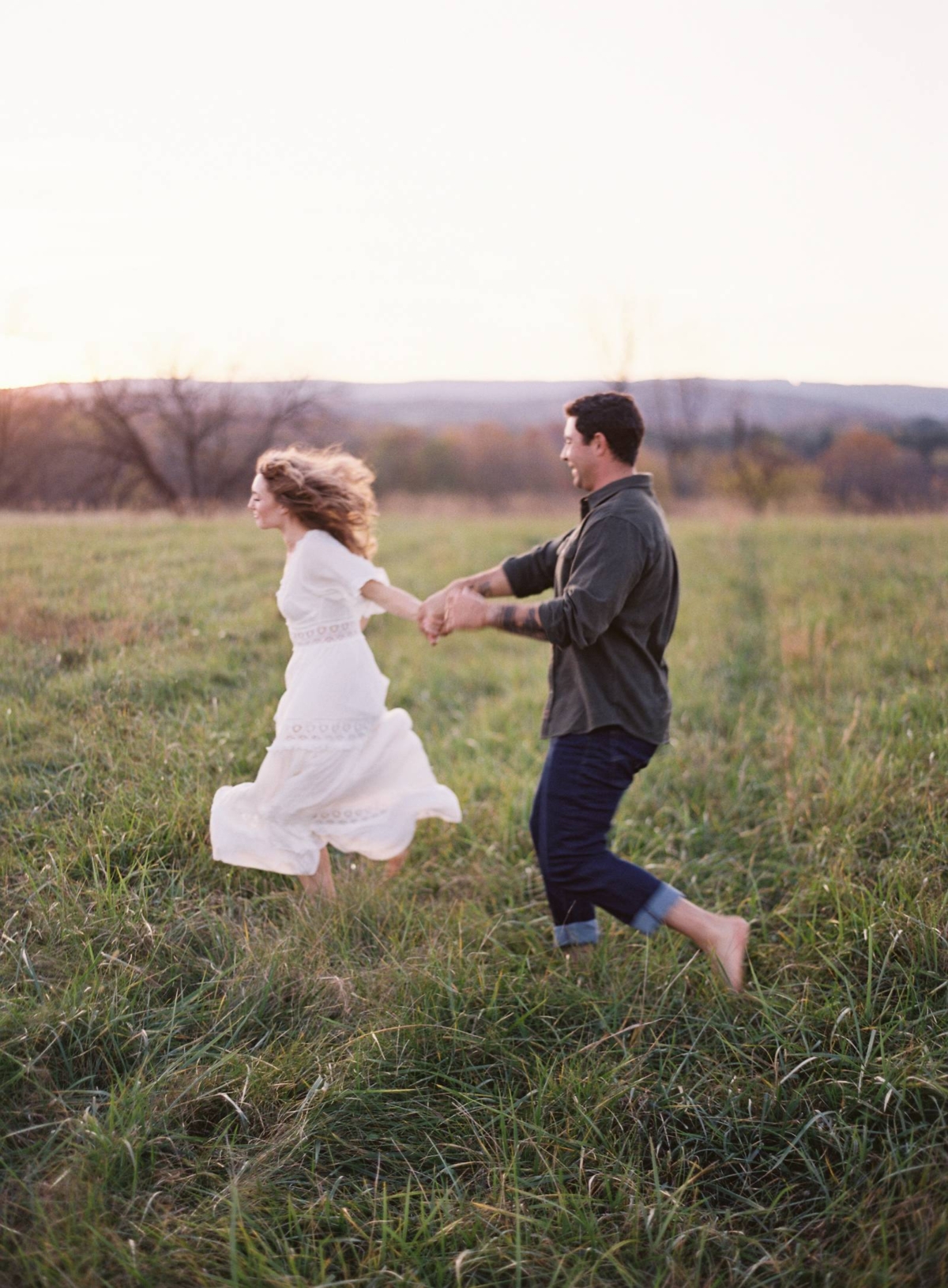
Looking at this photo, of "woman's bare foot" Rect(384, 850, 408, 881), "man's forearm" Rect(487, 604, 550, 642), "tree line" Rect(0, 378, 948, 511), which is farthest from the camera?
"tree line" Rect(0, 378, 948, 511)

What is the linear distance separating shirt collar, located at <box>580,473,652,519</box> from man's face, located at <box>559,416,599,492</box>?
8cm

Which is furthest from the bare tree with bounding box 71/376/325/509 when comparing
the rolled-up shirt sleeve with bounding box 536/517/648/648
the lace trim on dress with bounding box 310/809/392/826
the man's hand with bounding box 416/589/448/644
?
the rolled-up shirt sleeve with bounding box 536/517/648/648

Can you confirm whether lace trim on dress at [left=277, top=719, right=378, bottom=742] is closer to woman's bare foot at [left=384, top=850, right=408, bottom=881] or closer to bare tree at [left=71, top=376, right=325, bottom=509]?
woman's bare foot at [left=384, top=850, right=408, bottom=881]

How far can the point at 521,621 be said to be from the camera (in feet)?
12.7

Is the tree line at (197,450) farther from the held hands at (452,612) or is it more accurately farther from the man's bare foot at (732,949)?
the man's bare foot at (732,949)

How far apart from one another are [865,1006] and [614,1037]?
893 mm

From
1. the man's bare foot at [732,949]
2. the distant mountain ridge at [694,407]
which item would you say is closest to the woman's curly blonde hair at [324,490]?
the man's bare foot at [732,949]

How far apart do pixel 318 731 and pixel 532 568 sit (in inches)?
47.5

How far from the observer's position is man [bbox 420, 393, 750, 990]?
11.9ft

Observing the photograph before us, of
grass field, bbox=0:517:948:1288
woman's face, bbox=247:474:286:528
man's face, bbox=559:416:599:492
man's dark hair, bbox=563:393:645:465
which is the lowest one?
grass field, bbox=0:517:948:1288

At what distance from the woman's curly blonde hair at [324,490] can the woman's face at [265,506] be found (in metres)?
0.02

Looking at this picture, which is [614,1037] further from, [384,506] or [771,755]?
[384,506]

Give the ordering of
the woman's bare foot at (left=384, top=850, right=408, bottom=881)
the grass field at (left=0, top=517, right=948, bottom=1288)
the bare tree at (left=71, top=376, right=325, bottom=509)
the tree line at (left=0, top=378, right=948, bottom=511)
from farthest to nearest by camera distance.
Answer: the bare tree at (left=71, top=376, right=325, bottom=509) → the tree line at (left=0, top=378, right=948, bottom=511) → the woman's bare foot at (left=384, top=850, right=408, bottom=881) → the grass field at (left=0, top=517, right=948, bottom=1288)

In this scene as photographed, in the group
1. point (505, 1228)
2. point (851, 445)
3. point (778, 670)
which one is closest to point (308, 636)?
point (505, 1228)
